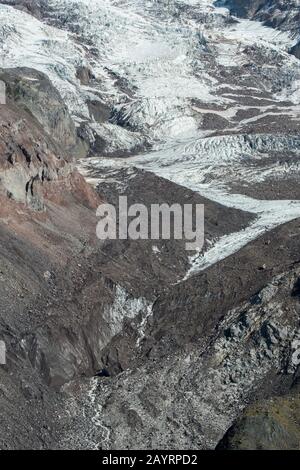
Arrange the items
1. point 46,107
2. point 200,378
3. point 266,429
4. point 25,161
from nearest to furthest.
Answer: point 266,429 < point 200,378 < point 25,161 < point 46,107

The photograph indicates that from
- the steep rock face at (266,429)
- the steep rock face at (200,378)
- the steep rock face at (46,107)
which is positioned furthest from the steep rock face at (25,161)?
the steep rock face at (46,107)

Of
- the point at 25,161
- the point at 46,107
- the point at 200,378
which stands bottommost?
→ the point at 46,107

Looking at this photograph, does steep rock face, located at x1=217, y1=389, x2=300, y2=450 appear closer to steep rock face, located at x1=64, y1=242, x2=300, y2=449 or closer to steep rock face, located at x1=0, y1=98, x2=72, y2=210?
steep rock face, located at x1=64, y1=242, x2=300, y2=449

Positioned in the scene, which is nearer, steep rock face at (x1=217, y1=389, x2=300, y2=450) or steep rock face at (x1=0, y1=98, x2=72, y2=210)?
steep rock face at (x1=217, y1=389, x2=300, y2=450)

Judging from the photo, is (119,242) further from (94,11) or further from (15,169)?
(94,11)

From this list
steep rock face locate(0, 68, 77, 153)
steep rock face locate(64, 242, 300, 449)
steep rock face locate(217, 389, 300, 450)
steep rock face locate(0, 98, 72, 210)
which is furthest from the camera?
steep rock face locate(0, 68, 77, 153)

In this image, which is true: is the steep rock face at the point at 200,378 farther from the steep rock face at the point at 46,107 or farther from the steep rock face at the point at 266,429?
the steep rock face at the point at 46,107

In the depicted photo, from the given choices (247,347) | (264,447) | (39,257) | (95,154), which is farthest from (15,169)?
(95,154)

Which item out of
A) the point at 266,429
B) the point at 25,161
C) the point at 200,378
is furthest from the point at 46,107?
the point at 266,429

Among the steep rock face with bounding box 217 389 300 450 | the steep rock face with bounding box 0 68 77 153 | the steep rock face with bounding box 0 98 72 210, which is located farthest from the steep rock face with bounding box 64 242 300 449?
the steep rock face with bounding box 0 68 77 153

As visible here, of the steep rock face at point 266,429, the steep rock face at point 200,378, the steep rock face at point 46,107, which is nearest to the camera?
the steep rock face at point 266,429

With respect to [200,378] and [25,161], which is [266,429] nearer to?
[200,378]
